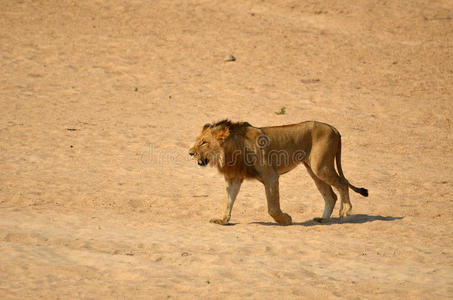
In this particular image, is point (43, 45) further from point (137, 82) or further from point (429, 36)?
point (429, 36)

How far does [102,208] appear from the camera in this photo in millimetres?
8898

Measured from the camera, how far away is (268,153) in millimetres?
8414

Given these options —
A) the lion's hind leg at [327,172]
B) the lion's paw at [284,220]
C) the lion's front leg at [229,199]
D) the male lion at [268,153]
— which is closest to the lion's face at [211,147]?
the male lion at [268,153]

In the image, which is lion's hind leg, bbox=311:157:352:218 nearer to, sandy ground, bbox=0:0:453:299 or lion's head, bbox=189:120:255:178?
sandy ground, bbox=0:0:453:299

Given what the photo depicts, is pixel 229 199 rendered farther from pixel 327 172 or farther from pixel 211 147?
pixel 327 172

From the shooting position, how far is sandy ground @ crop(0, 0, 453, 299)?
6348 mm

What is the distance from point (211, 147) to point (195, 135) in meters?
5.25

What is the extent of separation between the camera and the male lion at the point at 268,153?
827 cm

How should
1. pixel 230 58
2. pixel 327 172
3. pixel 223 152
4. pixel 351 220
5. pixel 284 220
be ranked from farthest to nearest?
pixel 230 58 < pixel 351 220 < pixel 327 172 < pixel 284 220 < pixel 223 152

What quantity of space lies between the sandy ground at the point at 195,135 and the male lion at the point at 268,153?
0.48m

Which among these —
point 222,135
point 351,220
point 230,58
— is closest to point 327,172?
point 351,220

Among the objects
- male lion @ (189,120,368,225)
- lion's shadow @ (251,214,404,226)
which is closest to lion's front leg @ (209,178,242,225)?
male lion @ (189,120,368,225)

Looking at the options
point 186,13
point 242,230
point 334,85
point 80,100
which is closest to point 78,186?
point 242,230

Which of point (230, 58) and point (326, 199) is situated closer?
point (326, 199)
